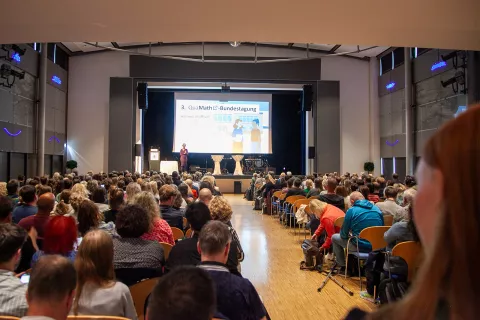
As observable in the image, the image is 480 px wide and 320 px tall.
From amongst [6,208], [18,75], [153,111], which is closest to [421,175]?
[6,208]

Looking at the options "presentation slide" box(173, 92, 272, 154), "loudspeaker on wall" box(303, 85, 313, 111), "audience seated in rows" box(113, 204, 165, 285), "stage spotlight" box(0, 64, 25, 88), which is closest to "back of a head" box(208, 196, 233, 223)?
"audience seated in rows" box(113, 204, 165, 285)

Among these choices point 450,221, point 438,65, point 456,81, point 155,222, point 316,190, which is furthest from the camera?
point 438,65

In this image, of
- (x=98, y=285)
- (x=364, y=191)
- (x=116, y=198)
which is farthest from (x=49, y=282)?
(x=364, y=191)

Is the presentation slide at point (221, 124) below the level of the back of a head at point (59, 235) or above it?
above

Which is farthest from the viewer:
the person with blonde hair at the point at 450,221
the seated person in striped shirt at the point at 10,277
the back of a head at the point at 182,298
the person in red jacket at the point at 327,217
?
the person in red jacket at the point at 327,217

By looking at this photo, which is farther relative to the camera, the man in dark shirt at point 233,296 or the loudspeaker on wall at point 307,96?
the loudspeaker on wall at point 307,96

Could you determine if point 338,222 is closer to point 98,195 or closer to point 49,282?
point 98,195

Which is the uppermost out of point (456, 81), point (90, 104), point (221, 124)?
point (90, 104)

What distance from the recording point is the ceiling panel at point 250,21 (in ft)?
19.8

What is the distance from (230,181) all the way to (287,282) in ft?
42.0

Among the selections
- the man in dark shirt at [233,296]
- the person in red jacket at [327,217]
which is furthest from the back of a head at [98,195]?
the man in dark shirt at [233,296]

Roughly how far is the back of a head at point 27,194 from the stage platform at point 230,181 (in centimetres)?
1260

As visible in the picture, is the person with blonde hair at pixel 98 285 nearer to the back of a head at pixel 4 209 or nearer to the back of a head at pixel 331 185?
the back of a head at pixel 4 209

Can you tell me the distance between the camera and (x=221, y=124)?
18172mm
